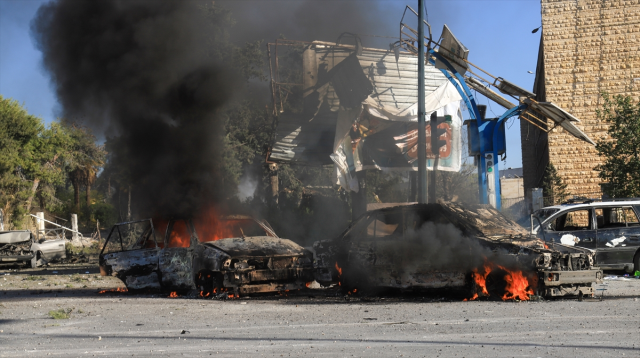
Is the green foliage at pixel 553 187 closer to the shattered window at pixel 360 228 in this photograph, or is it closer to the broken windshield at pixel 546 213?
the broken windshield at pixel 546 213

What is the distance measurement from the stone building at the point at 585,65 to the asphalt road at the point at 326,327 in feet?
45.3

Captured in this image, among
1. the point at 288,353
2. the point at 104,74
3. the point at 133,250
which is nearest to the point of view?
the point at 288,353

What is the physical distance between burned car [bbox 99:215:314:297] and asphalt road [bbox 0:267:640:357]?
373 millimetres

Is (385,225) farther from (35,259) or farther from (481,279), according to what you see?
(35,259)

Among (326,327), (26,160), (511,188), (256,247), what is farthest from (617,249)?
(511,188)

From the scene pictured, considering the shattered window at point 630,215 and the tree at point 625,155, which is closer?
the shattered window at point 630,215

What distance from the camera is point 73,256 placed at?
23.2 meters

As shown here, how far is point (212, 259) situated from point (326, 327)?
10.4 feet

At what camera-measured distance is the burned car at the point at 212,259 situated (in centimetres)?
881

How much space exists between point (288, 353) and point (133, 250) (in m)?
5.78

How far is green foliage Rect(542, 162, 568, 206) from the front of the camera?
70.1 feet

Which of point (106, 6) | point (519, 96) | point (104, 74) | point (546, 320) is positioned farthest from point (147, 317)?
point (519, 96)

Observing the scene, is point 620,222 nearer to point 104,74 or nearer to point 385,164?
point 385,164

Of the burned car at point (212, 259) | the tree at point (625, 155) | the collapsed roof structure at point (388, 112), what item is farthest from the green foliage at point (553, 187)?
the burned car at point (212, 259)
